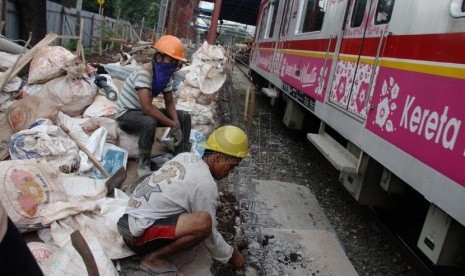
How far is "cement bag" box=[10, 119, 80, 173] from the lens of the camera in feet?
Result: 11.5

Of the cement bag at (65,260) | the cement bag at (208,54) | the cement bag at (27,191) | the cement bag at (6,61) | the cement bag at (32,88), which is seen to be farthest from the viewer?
the cement bag at (208,54)

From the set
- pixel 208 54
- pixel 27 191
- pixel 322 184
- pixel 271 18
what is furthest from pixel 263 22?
pixel 27 191

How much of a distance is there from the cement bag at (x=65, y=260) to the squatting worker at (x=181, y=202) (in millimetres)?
192

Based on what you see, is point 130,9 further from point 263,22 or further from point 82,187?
point 82,187

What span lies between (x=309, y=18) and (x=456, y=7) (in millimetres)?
3769

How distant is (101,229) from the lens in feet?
9.16

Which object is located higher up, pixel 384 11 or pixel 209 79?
pixel 384 11

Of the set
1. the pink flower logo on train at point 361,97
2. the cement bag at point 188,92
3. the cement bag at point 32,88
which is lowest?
the cement bag at point 32,88

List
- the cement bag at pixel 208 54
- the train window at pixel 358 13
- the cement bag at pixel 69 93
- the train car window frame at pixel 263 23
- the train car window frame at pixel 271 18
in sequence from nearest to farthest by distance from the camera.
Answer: the train window at pixel 358 13 → the cement bag at pixel 69 93 → the cement bag at pixel 208 54 → the train car window frame at pixel 271 18 → the train car window frame at pixel 263 23

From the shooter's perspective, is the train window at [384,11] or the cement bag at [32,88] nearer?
the train window at [384,11]

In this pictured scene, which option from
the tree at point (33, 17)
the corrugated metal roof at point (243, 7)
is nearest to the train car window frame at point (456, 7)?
the tree at point (33, 17)

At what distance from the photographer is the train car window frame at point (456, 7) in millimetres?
2477

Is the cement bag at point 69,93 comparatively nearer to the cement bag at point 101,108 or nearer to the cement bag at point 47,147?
the cement bag at point 101,108

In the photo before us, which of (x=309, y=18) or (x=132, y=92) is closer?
(x=132, y=92)
